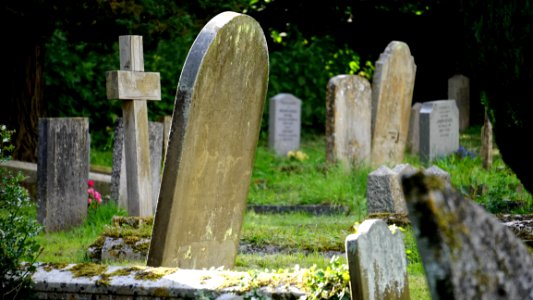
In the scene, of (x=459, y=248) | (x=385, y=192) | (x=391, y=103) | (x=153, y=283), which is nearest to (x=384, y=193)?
(x=385, y=192)

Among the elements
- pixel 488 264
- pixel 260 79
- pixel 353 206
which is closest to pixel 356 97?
pixel 353 206

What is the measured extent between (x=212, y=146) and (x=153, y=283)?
1.38 metres

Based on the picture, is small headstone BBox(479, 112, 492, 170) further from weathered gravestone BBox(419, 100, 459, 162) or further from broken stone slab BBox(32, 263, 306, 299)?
broken stone slab BBox(32, 263, 306, 299)

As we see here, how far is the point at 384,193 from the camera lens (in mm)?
10008

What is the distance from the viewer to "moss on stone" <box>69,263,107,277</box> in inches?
203

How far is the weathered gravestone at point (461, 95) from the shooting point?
20797 millimetres

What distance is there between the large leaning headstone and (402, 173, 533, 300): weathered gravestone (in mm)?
3655

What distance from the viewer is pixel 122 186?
10625 millimetres

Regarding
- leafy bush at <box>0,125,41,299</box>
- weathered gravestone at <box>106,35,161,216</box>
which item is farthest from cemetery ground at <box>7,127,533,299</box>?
leafy bush at <box>0,125,41,299</box>

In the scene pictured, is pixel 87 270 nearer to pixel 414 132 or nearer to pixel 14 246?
pixel 14 246

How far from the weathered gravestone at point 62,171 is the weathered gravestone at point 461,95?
40.2ft

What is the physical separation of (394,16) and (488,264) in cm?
2053

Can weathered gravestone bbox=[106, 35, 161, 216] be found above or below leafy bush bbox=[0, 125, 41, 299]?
above

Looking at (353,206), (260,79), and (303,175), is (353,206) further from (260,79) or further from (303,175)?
(260,79)
